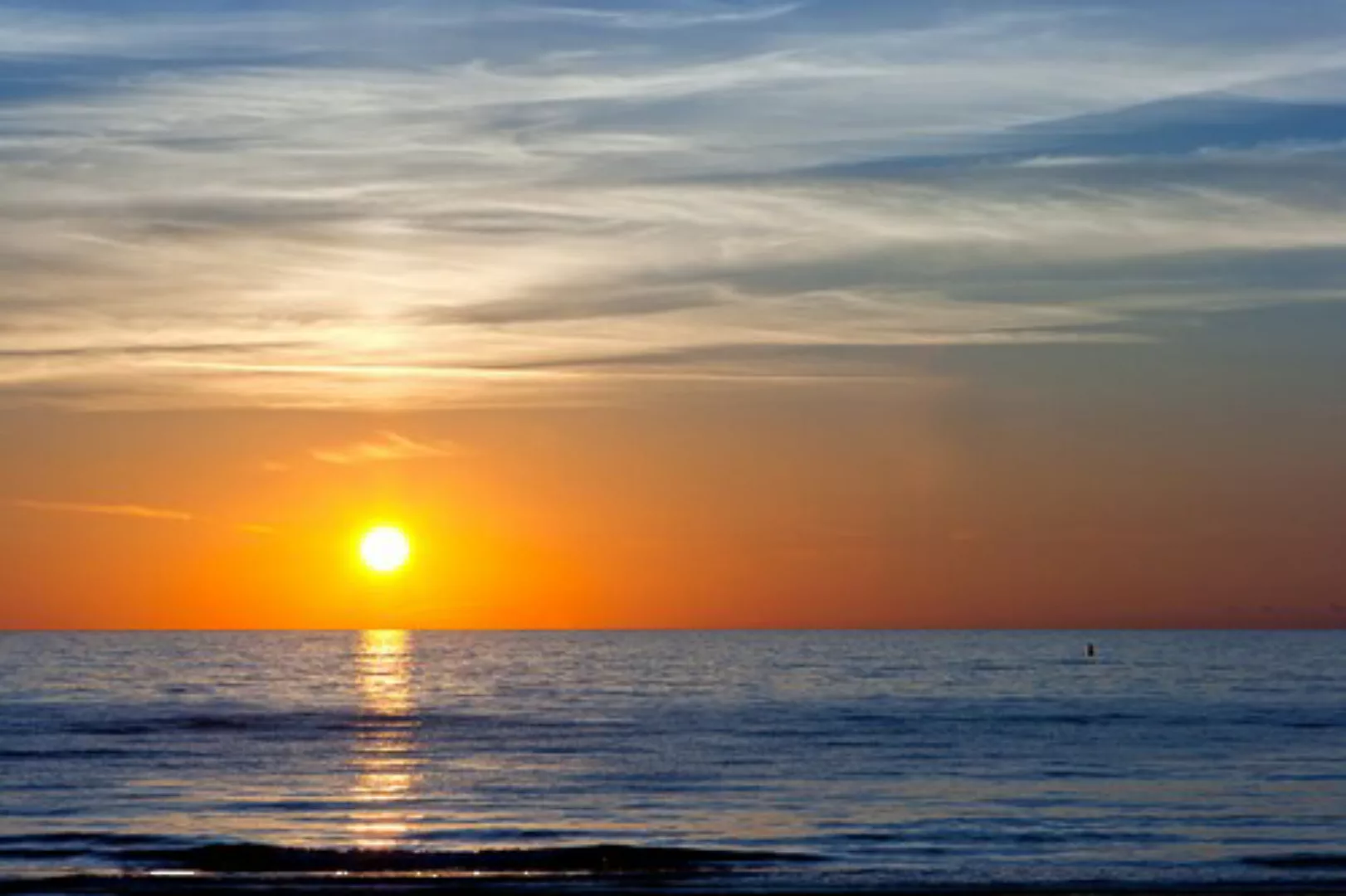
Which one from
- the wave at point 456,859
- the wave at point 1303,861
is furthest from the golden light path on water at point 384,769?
the wave at point 1303,861

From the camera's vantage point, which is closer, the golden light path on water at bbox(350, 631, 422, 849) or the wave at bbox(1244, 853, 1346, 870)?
the wave at bbox(1244, 853, 1346, 870)

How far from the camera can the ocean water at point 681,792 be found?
43375 mm

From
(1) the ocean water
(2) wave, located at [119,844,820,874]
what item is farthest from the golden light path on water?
(2) wave, located at [119,844,820,874]

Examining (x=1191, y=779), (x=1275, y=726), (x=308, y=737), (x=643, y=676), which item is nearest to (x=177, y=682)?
(x=643, y=676)

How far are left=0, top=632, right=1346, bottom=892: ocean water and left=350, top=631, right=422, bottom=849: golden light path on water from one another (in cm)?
21

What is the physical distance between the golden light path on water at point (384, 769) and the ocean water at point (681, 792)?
0.21 m

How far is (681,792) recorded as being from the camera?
2404 inches

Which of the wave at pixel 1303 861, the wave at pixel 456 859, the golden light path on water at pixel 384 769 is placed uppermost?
the golden light path on water at pixel 384 769

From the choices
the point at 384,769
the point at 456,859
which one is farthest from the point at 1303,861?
the point at 384,769

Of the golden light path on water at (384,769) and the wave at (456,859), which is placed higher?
the golden light path on water at (384,769)

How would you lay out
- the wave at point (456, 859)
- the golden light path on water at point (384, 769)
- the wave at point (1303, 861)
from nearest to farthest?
the wave at point (1303, 861) < the wave at point (456, 859) < the golden light path on water at point (384, 769)

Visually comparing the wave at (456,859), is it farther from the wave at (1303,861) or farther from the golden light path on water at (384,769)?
the wave at (1303,861)

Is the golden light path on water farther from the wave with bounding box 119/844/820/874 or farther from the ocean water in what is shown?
the wave with bounding box 119/844/820/874

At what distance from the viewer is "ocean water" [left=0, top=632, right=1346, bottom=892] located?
142 feet
